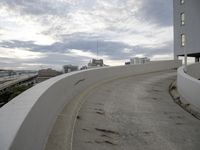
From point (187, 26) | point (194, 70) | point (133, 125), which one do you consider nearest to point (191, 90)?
point (133, 125)

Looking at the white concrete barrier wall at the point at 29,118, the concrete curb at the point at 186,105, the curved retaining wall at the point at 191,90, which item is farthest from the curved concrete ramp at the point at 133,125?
the white concrete barrier wall at the point at 29,118

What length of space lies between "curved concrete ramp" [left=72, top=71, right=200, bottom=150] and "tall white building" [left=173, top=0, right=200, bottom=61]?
26245 mm

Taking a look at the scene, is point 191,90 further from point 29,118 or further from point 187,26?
point 187,26

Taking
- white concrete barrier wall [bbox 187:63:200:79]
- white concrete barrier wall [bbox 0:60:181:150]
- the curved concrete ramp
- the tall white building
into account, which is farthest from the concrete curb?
the tall white building

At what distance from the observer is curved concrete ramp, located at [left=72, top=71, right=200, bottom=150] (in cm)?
833

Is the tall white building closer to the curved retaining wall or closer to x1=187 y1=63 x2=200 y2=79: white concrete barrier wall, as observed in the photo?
x1=187 y1=63 x2=200 y2=79: white concrete barrier wall

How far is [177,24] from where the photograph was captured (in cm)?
4559

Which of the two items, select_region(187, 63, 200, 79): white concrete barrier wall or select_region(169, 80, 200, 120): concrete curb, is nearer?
select_region(169, 80, 200, 120): concrete curb

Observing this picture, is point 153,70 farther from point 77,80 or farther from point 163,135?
point 163,135

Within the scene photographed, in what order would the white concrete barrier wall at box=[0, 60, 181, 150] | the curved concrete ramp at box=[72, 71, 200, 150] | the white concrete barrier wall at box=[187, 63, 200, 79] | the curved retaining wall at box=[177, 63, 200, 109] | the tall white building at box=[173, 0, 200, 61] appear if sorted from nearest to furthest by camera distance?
the white concrete barrier wall at box=[0, 60, 181, 150], the curved concrete ramp at box=[72, 71, 200, 150], the curved retaining wall at box=[177, 63, 200, 109], the white concrete barrier wall at box=[187, 63, 200, 79], the tall white building at box=[173, 0, 200, 61]

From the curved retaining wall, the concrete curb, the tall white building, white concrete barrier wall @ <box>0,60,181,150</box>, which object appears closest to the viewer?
white concrete barrier wall @ <box>0,60,181,150</box>

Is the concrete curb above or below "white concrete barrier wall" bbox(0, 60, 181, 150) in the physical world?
below

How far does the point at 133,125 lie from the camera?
1029cm

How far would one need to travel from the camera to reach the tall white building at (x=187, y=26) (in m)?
40.7
